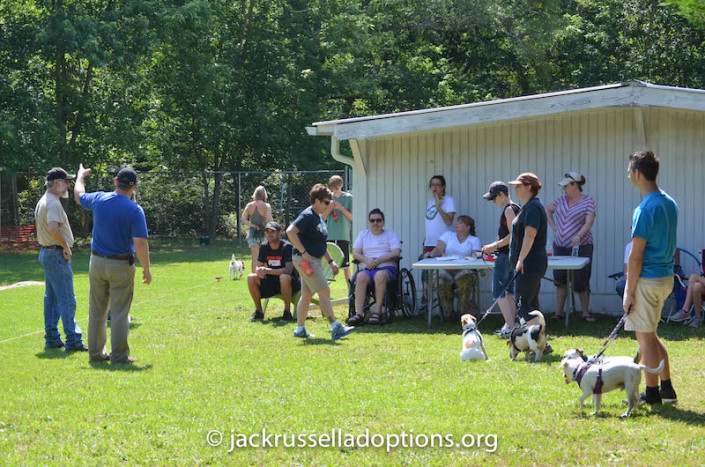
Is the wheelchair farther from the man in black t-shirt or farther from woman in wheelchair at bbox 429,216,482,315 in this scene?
the man in black t-shirt

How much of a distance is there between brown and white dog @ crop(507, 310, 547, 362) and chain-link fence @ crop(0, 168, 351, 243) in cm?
1716

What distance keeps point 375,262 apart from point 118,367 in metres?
3.72

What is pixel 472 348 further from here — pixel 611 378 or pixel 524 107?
→ pixel 524 107

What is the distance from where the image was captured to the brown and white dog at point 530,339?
7051mm

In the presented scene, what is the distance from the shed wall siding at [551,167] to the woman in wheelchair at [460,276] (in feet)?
2.13

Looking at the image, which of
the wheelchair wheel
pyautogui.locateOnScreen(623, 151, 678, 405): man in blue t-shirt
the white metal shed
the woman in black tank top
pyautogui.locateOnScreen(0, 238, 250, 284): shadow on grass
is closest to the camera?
pyautogui.locateOnScreen(623, 151, 678, 405): man in blue t-shirt

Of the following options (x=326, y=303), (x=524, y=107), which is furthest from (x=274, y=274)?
(x=524, y=107)

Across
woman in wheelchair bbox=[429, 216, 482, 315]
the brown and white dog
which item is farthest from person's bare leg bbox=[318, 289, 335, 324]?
the brown and white dog

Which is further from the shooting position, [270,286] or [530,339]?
[270,286]

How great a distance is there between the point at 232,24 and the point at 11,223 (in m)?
9.77

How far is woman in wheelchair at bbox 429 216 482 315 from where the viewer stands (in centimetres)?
985

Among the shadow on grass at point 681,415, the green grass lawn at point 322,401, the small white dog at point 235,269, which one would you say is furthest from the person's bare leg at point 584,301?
the small white dog at point 235,269

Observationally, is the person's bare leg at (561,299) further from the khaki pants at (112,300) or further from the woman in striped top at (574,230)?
the khaki pants at (112,300)

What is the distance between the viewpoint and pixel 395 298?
1017 cm
